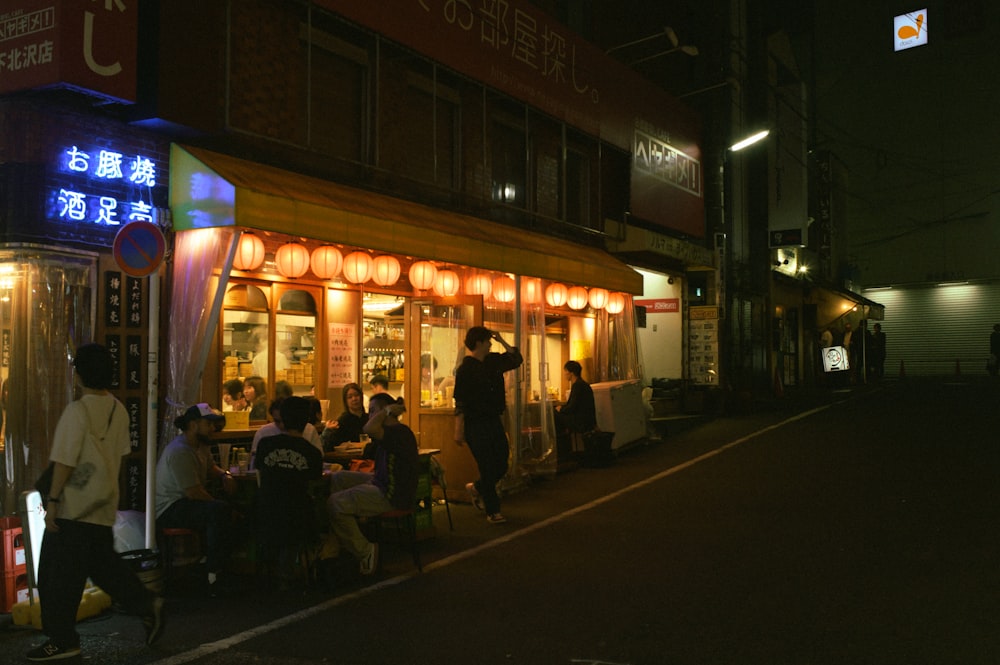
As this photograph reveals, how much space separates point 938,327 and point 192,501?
40411mm

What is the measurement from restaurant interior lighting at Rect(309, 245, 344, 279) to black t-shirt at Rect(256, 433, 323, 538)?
4066 mm

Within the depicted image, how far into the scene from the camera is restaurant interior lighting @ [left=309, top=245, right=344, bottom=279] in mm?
10609

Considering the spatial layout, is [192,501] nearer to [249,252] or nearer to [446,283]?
[249,252]

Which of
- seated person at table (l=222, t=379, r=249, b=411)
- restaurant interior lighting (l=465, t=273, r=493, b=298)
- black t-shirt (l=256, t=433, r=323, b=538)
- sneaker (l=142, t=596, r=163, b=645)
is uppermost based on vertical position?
restaurant interior lighting (l=465, t=273, r=493, b=298)

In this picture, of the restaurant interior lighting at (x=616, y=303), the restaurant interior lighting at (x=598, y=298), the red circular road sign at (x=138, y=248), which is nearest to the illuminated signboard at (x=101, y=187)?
the red circular road sign at (x=138, y=248)

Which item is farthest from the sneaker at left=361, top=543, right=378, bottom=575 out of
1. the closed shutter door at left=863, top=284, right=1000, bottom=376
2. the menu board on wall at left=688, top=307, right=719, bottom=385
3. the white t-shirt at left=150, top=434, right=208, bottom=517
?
the closed shutter door at left=863, top=284, right=1000, bottom=376

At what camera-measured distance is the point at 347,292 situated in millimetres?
12195

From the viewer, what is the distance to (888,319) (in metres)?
41.6

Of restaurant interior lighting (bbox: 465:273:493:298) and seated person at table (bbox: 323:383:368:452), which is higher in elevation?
restaurant interior lighting (bbox: 465:273:493:298)

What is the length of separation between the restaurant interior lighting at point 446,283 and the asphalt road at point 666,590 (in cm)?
317

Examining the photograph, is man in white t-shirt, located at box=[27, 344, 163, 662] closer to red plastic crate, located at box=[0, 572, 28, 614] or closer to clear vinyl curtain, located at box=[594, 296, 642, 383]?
red plastic crate, located at box=[0, 572, 28, 614]

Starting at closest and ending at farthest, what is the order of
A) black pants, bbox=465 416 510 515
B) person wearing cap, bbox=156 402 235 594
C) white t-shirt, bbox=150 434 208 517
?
person wearing cap, bbox=156 402 235 594
white t-shirt, bbox=150 434 208 517
black pants, bbox=465 416 510 515

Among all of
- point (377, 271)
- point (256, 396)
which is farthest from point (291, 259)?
point (256, 396)

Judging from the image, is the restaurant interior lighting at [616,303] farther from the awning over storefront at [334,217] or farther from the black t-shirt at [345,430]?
the black t-shirt at [345,430]
